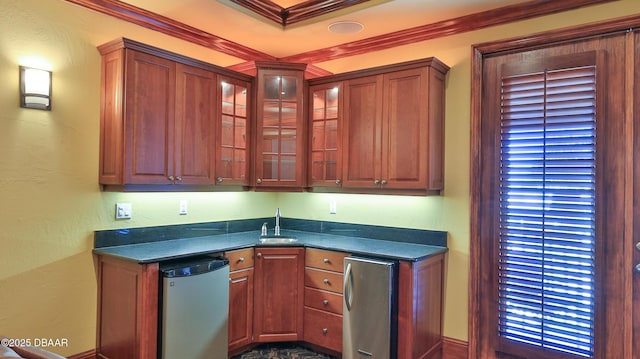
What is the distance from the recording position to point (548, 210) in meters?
2.84

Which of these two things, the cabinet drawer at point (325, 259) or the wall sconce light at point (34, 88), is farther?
the cabinet drawer at point (325, 259)

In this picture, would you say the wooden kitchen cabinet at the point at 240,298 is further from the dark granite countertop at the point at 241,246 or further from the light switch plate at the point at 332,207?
the light switch plate at the point at 332,207

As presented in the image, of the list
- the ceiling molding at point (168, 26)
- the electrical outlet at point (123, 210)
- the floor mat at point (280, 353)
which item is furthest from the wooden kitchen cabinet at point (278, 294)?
the ceiling molding at point (168, 26)

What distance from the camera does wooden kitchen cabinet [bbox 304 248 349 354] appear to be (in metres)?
3.16

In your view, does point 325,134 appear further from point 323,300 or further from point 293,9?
point 323,300

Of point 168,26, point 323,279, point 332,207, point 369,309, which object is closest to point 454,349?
point 369,309

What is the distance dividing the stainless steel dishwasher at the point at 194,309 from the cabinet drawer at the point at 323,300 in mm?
677

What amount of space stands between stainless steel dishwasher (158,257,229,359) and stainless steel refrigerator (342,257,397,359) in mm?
884

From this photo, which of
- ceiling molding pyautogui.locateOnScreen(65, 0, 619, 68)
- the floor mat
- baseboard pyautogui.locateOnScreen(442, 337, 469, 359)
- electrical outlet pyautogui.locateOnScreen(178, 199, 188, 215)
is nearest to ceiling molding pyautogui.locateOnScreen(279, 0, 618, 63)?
ceiling molding pyautogui.locateOnScreen(65, 0, 619, 68)

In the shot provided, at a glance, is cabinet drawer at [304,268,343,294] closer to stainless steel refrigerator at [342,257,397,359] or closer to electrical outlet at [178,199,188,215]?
stainless steel refrigerator at [342,257,397,359]

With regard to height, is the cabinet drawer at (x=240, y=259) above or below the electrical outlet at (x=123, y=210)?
below

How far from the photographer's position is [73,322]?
279 centimetres

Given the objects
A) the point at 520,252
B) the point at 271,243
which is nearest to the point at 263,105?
the point at 271,243

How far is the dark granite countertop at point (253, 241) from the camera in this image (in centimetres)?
286
